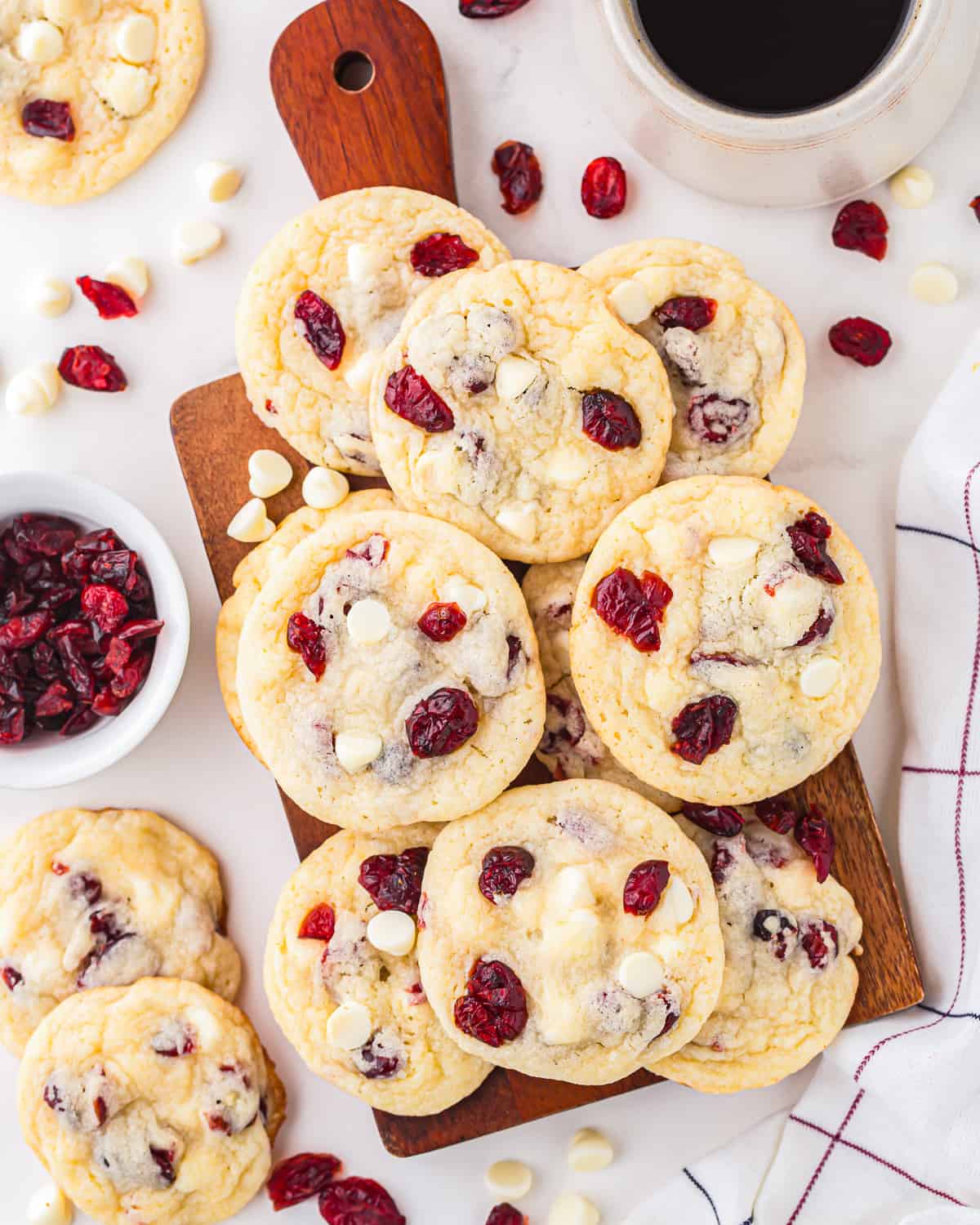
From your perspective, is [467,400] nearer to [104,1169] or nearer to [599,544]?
[599,544]

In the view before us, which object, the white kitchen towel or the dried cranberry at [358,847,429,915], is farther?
the white kitchen towel

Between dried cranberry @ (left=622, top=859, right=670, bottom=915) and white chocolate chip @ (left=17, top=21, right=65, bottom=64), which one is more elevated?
white chocolate chip @ (left=17, top=21, right=65, bottom=64)

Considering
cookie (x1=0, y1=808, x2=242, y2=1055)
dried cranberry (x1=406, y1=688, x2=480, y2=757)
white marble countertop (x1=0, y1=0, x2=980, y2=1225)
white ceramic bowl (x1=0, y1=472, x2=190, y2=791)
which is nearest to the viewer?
dried cranberry (x1=406, y1=688, x2=480, y2=757)

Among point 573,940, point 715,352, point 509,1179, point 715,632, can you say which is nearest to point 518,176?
point 715,352

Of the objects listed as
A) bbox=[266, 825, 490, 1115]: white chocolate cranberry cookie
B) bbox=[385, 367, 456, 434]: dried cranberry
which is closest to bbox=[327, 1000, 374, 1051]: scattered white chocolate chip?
bbox=[266, 825, 490, 1115]: white chocolate cranberry cookie

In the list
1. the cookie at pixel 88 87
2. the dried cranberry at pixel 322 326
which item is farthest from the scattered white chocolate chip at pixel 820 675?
the cookie at pixel 88 87

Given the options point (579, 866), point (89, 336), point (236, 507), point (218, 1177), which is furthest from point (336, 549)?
point (218, 1177)

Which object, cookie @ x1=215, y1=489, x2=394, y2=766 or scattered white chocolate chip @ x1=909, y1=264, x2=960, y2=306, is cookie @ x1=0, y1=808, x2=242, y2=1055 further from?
scattered white chocolate chip @ x1=909, y1=264, x2=960, y2=306

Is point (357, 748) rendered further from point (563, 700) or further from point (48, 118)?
point (48, 118)

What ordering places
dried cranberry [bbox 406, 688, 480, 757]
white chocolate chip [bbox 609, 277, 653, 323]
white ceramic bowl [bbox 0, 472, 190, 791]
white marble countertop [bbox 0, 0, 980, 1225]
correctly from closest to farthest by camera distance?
dried cranberry [bbox 406, 688, 480, 757], white chocolate chip [bbox 609, 277, 653, 323], white ceramic bowl [bbox 0, 472, 190, 791], white marble countertop [bbox 0, 0, 980, 1225]
